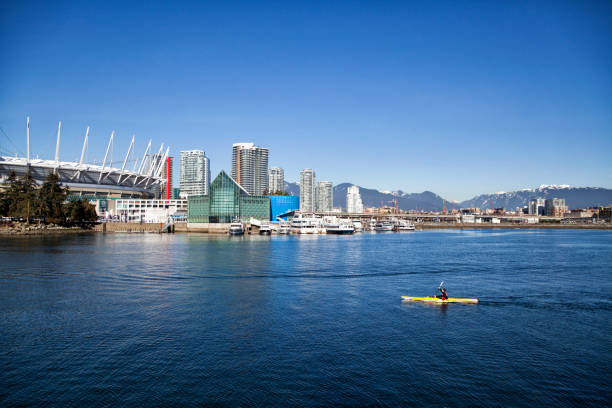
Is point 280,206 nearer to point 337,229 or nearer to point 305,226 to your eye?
point 305,226

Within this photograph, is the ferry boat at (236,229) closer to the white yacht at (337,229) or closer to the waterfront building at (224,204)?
the waterfront building at (224,204)

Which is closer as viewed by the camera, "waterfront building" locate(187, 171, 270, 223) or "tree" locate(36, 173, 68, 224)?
"tree" locate(36, 173, 68, 224)

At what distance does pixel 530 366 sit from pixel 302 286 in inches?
884

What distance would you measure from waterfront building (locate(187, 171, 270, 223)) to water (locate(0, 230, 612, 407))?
90.6 meters

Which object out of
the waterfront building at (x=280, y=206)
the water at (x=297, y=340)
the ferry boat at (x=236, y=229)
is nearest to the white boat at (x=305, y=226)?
the waterfront building at (x=280, y=206)

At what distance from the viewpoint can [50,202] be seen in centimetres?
11556

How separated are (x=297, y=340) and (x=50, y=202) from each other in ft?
376

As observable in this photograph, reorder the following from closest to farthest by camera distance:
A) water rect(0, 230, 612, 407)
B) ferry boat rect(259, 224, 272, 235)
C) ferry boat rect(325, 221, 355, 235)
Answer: water rect(0, 230, 612, 407), ferry boat rect(259, 224, 272, 235), ferry boat rect(325, 221, 355, 235)

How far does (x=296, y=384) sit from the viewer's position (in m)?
18.2

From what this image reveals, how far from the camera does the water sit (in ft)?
57.2

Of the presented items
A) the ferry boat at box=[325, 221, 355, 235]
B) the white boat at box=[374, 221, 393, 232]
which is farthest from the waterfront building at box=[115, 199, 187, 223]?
the white boat at box=[374, 221, 393, 232]

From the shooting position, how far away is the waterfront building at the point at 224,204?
448 feet

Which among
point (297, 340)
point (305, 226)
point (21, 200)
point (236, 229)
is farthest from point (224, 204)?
point (297, 340)

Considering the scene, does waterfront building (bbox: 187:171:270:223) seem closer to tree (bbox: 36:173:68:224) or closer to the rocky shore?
the rocky shore
